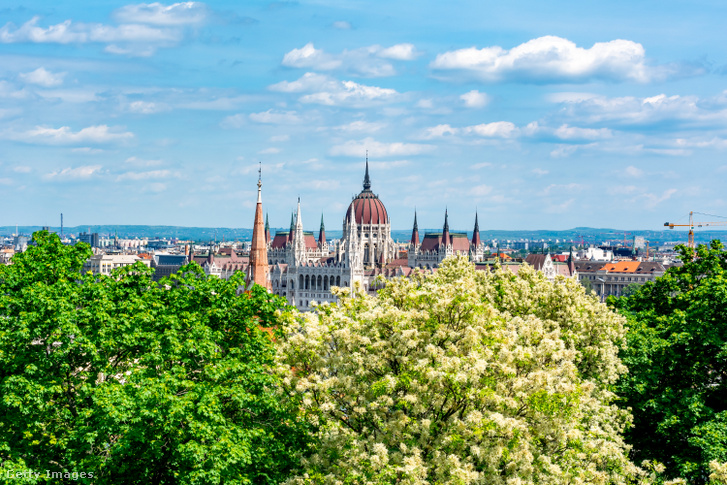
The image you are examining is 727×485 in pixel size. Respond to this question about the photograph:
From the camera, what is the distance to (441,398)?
26.0 metres

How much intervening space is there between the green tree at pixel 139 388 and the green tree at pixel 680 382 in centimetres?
1549

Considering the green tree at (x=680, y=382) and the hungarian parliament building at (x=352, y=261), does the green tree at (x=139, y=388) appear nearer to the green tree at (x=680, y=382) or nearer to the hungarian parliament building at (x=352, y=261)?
the green tree at (x=680, y=382)

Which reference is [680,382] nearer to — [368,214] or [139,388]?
[139,388]

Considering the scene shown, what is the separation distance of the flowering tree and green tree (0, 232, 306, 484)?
201cm

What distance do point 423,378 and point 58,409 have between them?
12.7 meters

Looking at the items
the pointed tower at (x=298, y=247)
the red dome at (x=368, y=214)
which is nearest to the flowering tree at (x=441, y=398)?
the pointed tower at (x=298, y=247)

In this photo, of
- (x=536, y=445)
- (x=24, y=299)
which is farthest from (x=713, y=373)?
(x=24, y=299)

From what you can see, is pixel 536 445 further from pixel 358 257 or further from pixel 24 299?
pixel 358 257

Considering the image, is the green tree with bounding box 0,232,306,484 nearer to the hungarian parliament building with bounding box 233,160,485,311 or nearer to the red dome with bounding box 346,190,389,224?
the hungarian parliament building with bounding box 233,160,485,311

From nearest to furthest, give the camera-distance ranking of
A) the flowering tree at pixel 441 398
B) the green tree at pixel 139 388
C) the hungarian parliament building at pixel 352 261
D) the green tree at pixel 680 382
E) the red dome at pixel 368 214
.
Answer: the flowering tree at pixel 441 398 < the green tree at pixel 139 388 < the green tree at pixel 680 382 < the hungarian parliament building at pixel 352 261 < the red dome at pixel 368 214

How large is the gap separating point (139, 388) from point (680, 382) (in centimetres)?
2360

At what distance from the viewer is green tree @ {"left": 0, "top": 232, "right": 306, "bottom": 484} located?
26703 millimetres

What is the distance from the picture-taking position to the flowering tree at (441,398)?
81.1ft

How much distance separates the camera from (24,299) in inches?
1188
